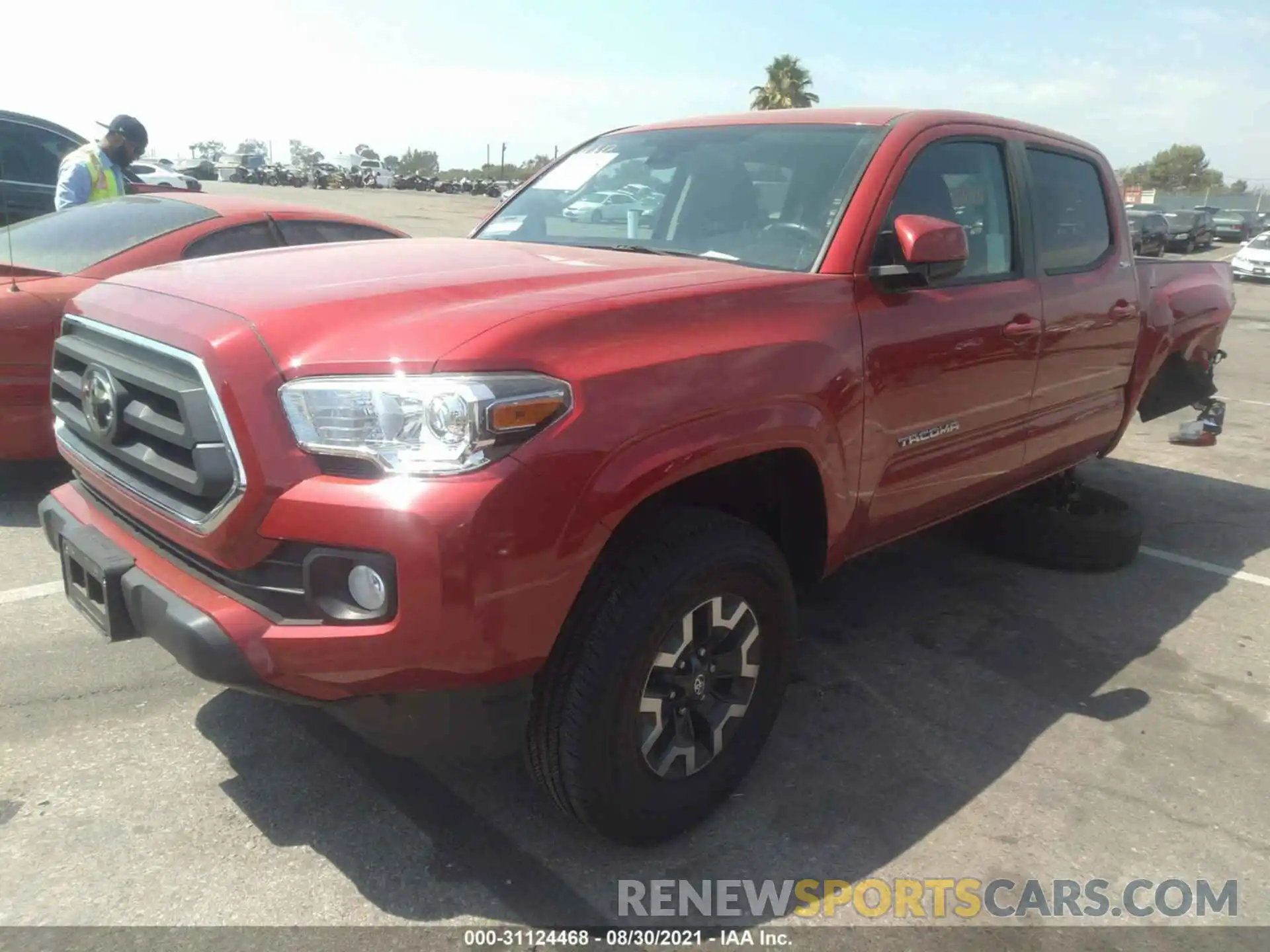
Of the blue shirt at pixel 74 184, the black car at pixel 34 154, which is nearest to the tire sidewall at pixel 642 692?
the blue shirt at pixel 74 184

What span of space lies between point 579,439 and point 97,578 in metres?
1.27

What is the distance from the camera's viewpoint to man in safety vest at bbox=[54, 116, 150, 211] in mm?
6441

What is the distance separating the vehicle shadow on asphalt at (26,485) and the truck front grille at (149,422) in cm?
233

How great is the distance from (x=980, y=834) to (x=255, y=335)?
2.31 m

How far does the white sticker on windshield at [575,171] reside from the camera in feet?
13.1

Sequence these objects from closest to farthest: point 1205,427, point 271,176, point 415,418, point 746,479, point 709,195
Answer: point 415,418 < point 746,479 < point 709,195 < point 1205,427 < point 271,176

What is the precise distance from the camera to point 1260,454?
24.8ft

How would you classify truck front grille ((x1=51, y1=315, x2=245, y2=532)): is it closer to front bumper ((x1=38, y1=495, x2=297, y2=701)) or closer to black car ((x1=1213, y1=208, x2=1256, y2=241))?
front bumper ((x1=38, y1=495, x2=297, y2=701))

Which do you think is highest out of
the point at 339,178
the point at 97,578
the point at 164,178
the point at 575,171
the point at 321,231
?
the point at 339,178

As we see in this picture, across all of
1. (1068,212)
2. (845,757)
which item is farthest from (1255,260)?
(845,757)

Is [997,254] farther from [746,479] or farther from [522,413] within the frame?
[522,413]

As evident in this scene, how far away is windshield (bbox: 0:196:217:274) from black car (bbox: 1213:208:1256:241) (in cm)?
4812

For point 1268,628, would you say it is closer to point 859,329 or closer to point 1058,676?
point 1058,676

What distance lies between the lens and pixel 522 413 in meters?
2.10
